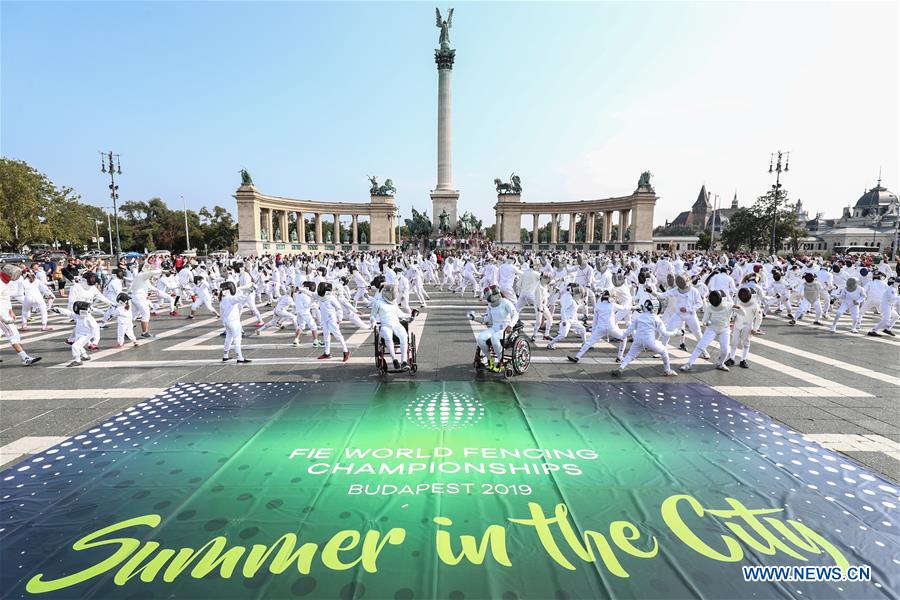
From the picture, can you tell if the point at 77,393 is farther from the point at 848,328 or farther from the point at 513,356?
the point at 848,328

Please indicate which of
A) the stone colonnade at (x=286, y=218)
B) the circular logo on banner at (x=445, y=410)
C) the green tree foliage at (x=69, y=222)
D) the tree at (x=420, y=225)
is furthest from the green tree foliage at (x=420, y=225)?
the circular logo on banner at (x=445, y=410)

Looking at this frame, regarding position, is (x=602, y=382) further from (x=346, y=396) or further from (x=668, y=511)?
(x=346, y=396)

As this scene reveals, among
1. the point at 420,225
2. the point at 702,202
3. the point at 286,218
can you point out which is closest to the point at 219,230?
the point at 286,218

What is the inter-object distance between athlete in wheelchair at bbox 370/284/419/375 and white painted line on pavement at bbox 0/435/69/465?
4.41 m

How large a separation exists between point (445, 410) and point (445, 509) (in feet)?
7.67

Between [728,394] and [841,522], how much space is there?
355cm

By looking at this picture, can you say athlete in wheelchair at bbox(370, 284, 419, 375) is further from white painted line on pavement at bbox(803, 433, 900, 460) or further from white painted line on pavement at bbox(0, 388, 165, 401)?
white painted line on pavement at bbox(803, 433, 900, 460)

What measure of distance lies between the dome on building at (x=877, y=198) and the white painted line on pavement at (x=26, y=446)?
152254 mm

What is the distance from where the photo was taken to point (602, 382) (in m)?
7.58

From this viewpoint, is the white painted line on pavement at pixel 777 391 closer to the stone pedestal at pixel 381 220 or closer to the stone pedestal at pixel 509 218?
the stone pedestal at pixel 509 218

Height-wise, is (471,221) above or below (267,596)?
above

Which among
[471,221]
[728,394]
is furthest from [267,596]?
[471,221]

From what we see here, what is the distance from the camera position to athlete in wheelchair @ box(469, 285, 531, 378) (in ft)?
24.2

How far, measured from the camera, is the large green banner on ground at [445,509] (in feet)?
10.2
